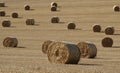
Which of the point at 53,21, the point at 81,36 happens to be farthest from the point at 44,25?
the point at 81,36

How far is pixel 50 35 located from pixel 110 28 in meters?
5.17

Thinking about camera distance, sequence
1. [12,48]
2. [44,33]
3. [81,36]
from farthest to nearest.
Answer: [44,33]
[81,36]
[12,48]

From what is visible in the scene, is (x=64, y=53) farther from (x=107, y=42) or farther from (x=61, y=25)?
(x=61, y=25)

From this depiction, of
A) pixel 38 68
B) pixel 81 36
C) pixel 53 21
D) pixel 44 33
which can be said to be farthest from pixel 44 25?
pixel 38 68

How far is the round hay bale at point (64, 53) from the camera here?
21062 millimetres

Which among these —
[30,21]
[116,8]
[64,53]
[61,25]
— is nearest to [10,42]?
[64,53]

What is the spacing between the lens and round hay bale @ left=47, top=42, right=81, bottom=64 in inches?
829

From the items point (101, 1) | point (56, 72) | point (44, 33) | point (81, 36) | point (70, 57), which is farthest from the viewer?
point (101, 1)

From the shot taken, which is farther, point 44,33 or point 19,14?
point 19,14

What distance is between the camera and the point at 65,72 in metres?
16.6

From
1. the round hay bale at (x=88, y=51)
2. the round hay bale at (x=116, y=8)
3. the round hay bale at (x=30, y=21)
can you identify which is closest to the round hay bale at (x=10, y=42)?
the round hay bale at (x=88, y=51)

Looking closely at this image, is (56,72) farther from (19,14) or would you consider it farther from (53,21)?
(19,14)

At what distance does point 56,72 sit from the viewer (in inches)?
650

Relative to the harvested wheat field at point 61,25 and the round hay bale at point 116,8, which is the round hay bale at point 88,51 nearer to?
the harvested wheat field at point 61,25
